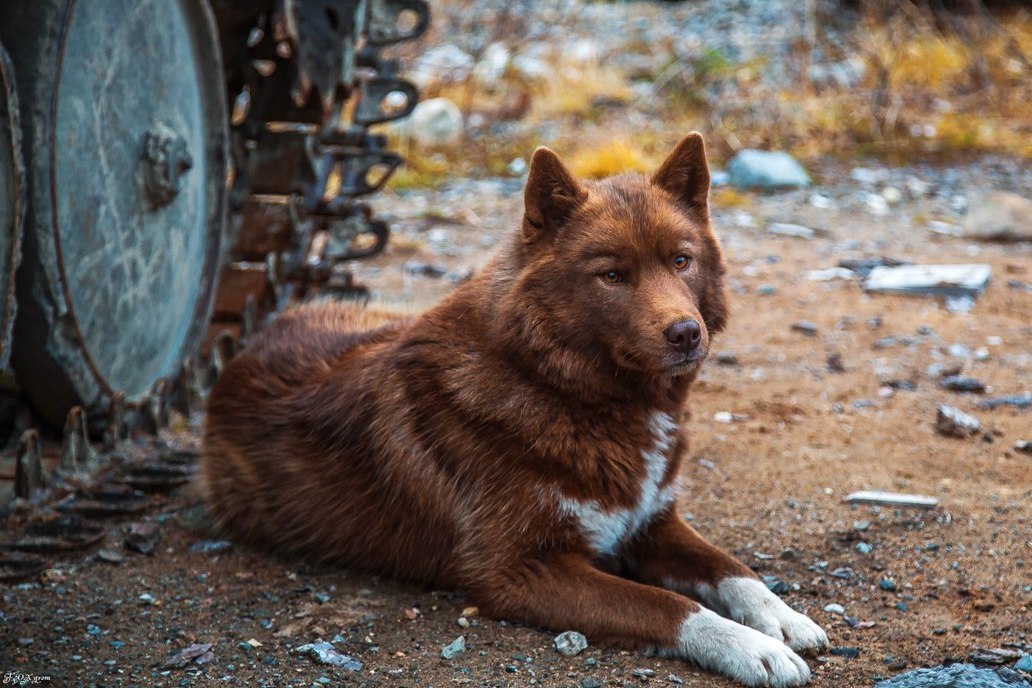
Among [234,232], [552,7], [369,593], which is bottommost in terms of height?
[369,593]

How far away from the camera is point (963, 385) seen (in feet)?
18.1

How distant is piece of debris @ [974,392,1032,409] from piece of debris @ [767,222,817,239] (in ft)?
10.8

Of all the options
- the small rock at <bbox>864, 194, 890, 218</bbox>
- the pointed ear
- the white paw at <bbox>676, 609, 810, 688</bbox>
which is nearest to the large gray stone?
the small rock at <bbox>864, 194, 890, 218</bbox>

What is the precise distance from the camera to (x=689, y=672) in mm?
3150

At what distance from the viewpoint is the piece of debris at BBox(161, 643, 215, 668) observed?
10.4 ft

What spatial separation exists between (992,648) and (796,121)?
27.6 feet

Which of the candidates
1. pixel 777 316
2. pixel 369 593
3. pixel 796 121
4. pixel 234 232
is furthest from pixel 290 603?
pixel 796 121

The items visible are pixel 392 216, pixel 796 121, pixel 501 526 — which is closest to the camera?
pixel 501 526

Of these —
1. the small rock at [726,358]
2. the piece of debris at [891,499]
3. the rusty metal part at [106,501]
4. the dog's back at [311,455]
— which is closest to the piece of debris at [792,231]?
the small rock at [726,358]

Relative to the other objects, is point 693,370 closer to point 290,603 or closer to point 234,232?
point 290,603

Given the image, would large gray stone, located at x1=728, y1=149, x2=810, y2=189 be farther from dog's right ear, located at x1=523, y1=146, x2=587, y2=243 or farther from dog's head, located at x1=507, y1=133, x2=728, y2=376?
dog's right ear, located at x1=523, y1=146, x2=587, y2=243

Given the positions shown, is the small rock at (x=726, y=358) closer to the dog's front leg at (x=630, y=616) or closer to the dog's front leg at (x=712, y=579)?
the dog's front leg at (x=712, y=579)

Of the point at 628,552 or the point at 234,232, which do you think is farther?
the point at 234,232

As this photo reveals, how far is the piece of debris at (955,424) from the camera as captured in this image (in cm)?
498
